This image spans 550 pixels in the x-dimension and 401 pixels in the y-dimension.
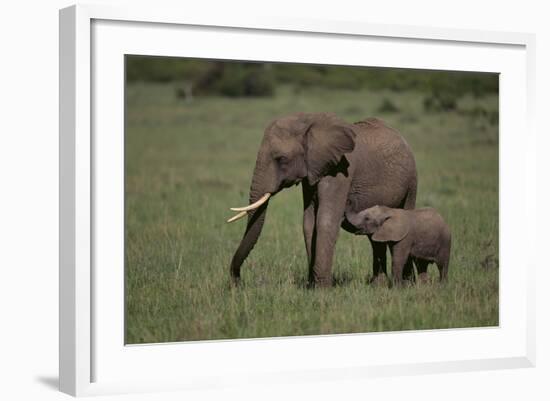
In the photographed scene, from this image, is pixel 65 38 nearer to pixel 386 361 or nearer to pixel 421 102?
pixel 386 361

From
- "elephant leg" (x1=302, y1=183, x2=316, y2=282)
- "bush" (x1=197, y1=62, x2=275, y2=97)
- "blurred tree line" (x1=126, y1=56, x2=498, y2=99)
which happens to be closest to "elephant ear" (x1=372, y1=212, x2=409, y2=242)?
"elephant leg" (x1=302, y1=183, x2=316, y2=282)

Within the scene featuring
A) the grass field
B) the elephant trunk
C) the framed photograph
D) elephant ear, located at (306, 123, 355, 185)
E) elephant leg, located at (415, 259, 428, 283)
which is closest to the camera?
the framed photograph

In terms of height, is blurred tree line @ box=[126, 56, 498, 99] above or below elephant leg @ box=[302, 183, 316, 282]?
above

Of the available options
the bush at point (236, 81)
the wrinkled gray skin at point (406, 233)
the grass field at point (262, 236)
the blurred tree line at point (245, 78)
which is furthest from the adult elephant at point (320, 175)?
the bush at point (236, 81)

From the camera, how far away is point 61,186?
842cm

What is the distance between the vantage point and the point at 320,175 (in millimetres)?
10141

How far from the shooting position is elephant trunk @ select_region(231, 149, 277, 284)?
991 cm

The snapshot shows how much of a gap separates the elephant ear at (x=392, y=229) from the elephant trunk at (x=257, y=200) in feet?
3.57

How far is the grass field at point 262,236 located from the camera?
950 centimetres

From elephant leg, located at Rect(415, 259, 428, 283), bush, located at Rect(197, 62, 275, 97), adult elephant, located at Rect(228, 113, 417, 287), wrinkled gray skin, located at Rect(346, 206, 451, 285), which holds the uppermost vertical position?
bush, located at Rect(197, 62, 275, 97)

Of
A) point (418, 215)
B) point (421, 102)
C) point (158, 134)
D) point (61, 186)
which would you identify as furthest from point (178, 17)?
point (421, 102)

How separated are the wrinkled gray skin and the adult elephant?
0.18 metres

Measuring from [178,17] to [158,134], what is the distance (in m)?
10.1

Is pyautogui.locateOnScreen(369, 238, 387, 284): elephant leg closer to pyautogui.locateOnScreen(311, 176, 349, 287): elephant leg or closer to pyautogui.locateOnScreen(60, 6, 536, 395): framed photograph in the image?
pyautogui.locateOnScreen(60, 6, 536, 395): framed photograph
